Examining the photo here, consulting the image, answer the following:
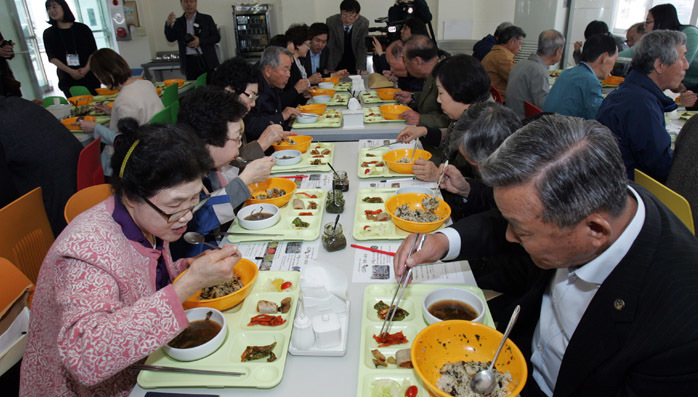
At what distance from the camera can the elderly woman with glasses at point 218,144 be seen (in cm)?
196

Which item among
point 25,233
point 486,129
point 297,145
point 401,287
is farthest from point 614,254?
point 25,233

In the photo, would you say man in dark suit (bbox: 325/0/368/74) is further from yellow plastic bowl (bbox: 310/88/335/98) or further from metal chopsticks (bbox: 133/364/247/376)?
metal chopsticks (bbox: 133/364/247/376)

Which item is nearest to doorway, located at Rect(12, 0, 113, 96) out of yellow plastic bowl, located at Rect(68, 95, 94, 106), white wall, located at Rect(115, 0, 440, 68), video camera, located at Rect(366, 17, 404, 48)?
white wall, located at Rect(115, 0, 440, 68)

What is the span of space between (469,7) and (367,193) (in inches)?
267

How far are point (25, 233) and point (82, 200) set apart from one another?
30cm

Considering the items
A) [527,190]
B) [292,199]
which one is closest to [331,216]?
[292,199]

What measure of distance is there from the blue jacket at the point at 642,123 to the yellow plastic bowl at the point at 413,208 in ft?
5.29

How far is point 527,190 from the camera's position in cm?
108

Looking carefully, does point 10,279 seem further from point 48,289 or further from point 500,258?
point 500,258

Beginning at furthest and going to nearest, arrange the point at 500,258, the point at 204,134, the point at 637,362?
1. the point at 204,134
2. the point at 500,258
3. the point at 637,362

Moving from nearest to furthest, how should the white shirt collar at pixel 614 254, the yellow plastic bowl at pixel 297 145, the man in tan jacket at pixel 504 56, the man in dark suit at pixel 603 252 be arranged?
the man in dark suit at pixel 603 252 < the white shirt collar at pixel 614 254 < the yellow plastic bowl at pixel 297 145 < the man in tan jacket at pixel 504 56

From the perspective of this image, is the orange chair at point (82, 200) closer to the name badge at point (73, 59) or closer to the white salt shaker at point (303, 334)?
the white salt shaker at point (303, 334)

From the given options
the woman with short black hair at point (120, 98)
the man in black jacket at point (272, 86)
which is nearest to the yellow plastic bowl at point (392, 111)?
the man in black jacket at point (272, 86)

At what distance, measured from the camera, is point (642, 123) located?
8.78ft
